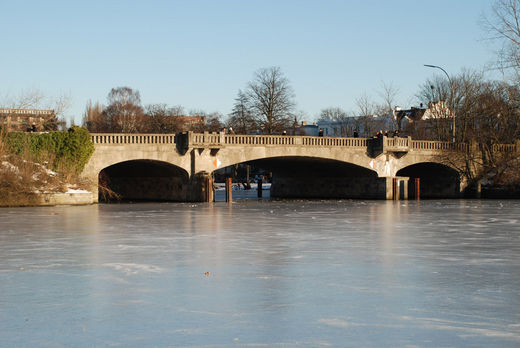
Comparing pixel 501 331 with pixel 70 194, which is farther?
pixel 70 194

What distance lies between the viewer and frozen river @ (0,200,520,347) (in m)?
6.97

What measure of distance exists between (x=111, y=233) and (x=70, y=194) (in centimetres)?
1675

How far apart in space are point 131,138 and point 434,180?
27047 millimetres

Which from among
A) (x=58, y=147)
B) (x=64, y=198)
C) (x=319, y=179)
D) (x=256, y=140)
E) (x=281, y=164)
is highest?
(x=256, y=140)

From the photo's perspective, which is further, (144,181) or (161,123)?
(161,123)

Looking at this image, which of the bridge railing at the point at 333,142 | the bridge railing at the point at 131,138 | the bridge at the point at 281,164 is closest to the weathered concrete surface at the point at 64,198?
the bridge at the point at 281,164

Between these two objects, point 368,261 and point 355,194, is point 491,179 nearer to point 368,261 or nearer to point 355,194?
point 355,194

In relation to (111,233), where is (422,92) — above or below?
above

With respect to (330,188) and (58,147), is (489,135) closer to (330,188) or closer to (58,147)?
(330,188)

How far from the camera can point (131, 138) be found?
40219 millimetres

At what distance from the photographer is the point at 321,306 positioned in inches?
330

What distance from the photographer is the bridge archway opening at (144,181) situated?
144ft

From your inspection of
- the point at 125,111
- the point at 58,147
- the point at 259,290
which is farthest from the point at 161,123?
the point at 259,290

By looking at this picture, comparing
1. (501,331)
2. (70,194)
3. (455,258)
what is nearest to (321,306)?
(501,331)
